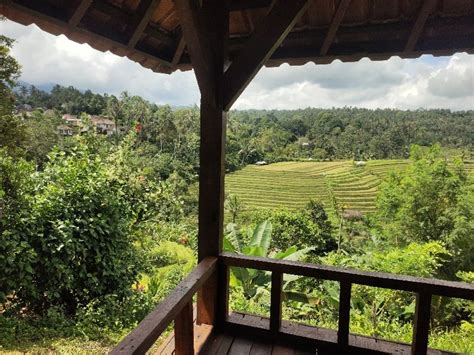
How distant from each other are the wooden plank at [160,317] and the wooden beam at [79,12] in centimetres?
151

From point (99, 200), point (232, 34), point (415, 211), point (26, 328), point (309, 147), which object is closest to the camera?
point (232, 34)

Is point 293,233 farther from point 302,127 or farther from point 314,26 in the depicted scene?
point 302,127

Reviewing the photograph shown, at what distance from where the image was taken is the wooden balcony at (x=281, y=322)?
1.71m

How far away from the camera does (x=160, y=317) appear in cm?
129

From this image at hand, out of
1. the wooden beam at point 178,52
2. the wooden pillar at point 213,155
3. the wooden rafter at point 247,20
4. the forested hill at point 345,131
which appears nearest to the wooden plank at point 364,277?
the wooden pillar at point 213,155

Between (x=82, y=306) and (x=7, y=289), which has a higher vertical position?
(x=7, y=289)

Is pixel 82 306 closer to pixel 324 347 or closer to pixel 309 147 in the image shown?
pixel 324 347

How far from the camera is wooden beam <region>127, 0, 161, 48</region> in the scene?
81.1 inches

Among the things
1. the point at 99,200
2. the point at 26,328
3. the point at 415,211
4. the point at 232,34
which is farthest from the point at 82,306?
the point at 415,211

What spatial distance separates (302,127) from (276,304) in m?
27.6

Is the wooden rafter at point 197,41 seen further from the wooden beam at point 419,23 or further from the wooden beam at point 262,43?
the wooden beam at point 419,23

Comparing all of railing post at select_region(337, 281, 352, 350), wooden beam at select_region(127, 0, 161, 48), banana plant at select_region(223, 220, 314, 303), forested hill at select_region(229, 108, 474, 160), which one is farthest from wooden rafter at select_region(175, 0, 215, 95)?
forested hill at select_region(229, 108, 474, 160)

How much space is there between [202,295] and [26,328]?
10.9 feet

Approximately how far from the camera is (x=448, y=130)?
19.4 meters
